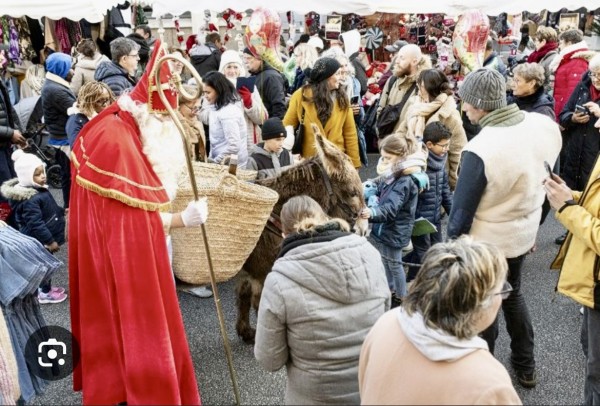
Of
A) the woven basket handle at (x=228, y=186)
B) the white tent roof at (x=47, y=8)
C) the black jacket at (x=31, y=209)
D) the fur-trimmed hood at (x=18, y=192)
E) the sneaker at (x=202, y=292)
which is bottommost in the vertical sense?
the sneaker at (x=202, y=292)

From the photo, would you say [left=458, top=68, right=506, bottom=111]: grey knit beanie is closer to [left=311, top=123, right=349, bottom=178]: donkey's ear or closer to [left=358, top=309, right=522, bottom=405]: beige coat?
[left=311, top=123, right=349, bottom=178]: donkey's ear

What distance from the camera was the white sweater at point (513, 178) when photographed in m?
2.85

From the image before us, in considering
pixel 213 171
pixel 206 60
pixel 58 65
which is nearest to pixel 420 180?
pixel 213 171

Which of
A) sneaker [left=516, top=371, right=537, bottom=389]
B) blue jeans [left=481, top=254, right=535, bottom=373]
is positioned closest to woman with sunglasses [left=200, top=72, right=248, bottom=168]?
blue jeans [left=481, top=254, right=535, bottom=373]

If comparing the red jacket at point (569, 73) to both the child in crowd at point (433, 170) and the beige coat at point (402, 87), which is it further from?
the child in crowd at point (433, 170)

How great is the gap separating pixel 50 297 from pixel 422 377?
3805mm

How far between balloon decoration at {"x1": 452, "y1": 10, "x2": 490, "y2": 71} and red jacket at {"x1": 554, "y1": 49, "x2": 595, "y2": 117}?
900 mm

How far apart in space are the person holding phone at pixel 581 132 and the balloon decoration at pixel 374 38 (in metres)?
5.09

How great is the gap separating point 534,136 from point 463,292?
1688 millimetres

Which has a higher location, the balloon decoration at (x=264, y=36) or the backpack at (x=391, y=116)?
the balloon decoration at (x=264, y=36)

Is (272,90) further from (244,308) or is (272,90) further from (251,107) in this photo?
(244,308)

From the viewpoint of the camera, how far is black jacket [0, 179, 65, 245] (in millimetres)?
4281

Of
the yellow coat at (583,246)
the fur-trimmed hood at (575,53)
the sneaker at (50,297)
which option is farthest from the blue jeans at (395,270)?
the fur-trimmed hood at (575,53)

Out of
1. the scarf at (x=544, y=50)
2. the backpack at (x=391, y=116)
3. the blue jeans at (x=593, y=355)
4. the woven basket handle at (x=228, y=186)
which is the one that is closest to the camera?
the blue jeans at (x=593, y=355)
